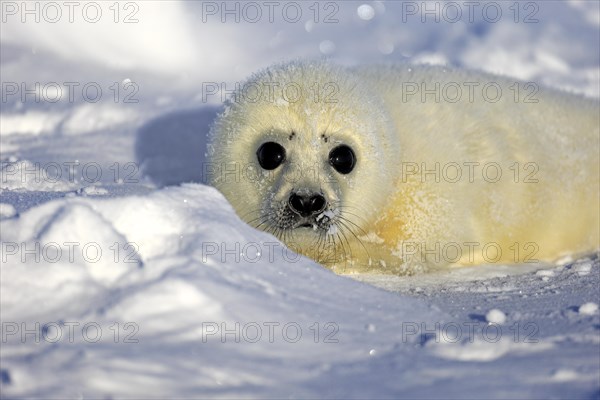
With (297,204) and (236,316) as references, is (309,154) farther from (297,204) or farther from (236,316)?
(236,316)

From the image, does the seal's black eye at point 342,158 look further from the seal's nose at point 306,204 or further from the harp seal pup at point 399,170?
the seal's nose at point 306,204

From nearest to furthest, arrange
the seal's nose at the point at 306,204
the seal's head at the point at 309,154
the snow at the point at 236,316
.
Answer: the snow at the point at 236,316 < the seal's nose at the point at 306,204 < the seal's head at the point at 309,154

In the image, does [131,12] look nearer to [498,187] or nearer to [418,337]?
[498,187]

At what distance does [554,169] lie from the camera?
14.0 ft

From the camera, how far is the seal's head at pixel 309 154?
369 centimetres

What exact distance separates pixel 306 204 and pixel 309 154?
0.90ft

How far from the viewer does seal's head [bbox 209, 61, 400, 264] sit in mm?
3693

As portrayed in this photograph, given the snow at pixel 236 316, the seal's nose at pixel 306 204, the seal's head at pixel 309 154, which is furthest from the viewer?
the seal's head at pixel 309 154

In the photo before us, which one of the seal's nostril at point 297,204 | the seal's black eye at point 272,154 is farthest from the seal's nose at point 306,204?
the seal's black eye at point 272,154

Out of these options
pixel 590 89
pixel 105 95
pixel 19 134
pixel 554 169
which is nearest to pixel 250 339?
Result: pixel 554 169

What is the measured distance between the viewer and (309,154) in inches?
147

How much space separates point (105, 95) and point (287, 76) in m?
2.67

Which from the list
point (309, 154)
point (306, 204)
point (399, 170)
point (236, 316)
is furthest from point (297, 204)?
point (236, 316)

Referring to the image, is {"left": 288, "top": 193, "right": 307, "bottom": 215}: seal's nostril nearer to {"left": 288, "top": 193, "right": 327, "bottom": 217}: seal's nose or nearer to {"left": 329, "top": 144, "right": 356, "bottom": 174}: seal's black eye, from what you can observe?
{"left": 288, "top": 193, "right": 327, "bottom": 217}: seal's nose
